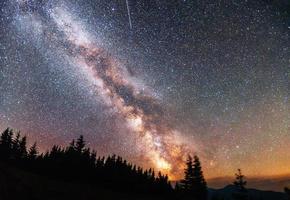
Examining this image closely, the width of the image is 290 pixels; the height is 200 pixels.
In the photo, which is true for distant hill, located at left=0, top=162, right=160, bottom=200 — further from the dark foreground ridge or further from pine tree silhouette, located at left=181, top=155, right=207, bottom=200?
pine tree silhouette, located at left=181, top=155, right=207, bottom=200

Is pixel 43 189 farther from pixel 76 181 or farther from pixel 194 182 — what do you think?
pixel 194 182

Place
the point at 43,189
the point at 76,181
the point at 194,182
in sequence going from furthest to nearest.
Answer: the point at 194,182 < the point at 76,181 < the point at 43,189

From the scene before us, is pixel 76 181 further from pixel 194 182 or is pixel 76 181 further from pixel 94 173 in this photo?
pixel 194 182

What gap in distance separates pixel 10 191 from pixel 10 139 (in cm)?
3603

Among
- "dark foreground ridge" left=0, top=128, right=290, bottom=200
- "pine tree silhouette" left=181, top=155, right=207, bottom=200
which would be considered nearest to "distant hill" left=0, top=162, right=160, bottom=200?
"dark foreground ridge" left=0, top=128, right=290, bottom=200

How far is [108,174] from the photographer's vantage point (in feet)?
187

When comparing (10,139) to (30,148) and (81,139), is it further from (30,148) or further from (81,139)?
(81,139)

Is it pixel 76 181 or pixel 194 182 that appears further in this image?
pixel 194 182

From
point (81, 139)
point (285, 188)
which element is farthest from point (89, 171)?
point (285, 188)

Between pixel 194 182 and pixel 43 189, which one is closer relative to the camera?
pixel 43 189

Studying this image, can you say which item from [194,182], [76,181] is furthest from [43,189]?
Answer: [194,182]

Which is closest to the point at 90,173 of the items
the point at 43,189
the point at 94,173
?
the point at 94,173

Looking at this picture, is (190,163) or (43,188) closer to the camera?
(43,188)

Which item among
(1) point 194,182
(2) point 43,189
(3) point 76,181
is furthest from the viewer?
(1) point 194,182
